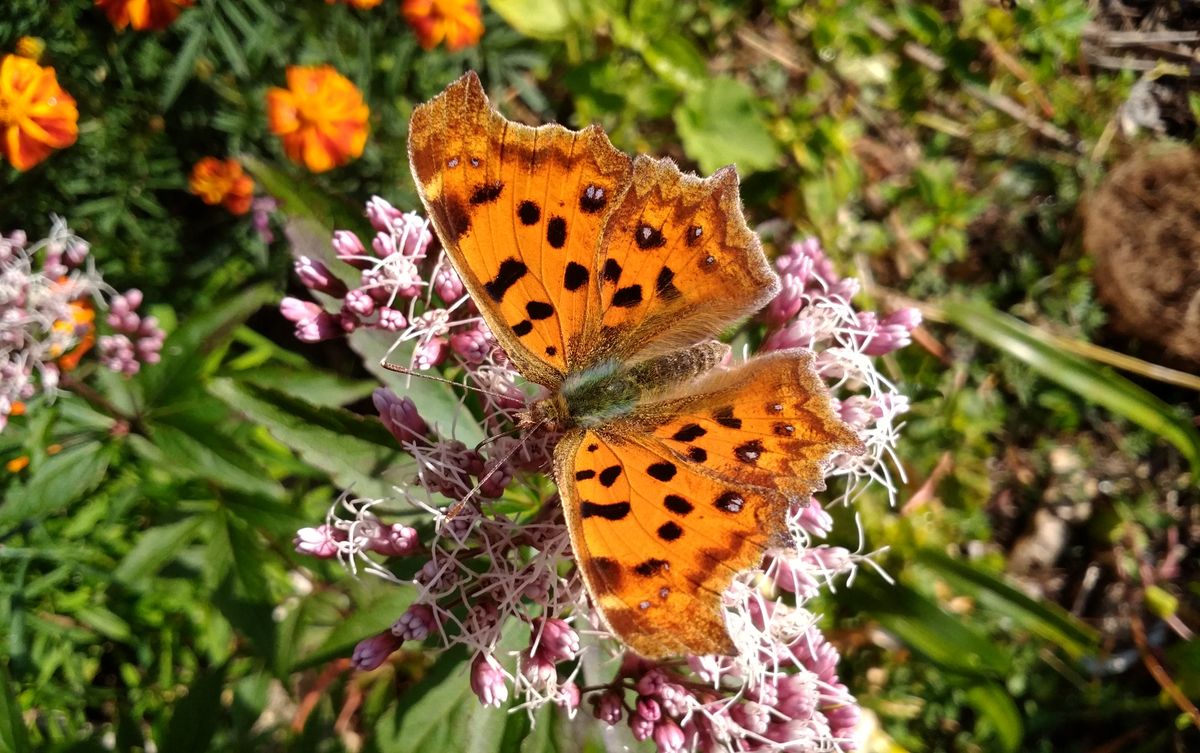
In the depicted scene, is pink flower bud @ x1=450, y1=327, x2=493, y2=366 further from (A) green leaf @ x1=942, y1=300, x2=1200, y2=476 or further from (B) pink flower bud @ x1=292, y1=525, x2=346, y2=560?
(A) green leaf @ x1=942, y1=300, x2=1200, y2=476

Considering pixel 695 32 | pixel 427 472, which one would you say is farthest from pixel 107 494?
pixel 695 32

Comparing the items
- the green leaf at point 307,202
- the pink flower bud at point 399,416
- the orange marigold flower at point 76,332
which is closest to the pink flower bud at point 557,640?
the pink flower bud at point 399,416

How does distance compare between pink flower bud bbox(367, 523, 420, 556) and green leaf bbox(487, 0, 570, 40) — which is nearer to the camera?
pink flower bud bbox(367, 523, 420, 556)

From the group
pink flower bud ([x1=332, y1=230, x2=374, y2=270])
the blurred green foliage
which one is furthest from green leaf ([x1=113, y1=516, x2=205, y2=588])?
pink flower bud ([x1=332, y1=230, x2=374, y2=270])

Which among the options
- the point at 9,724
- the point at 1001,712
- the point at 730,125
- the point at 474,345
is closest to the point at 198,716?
the point at 9,724

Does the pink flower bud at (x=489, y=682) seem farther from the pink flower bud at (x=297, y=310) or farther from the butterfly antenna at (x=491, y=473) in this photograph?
the pink flower bud at (x=297, y=310)

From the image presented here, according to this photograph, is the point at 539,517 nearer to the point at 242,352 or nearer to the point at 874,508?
the point at 874,508

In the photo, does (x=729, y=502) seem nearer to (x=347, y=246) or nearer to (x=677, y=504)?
(x=677, y=504)
